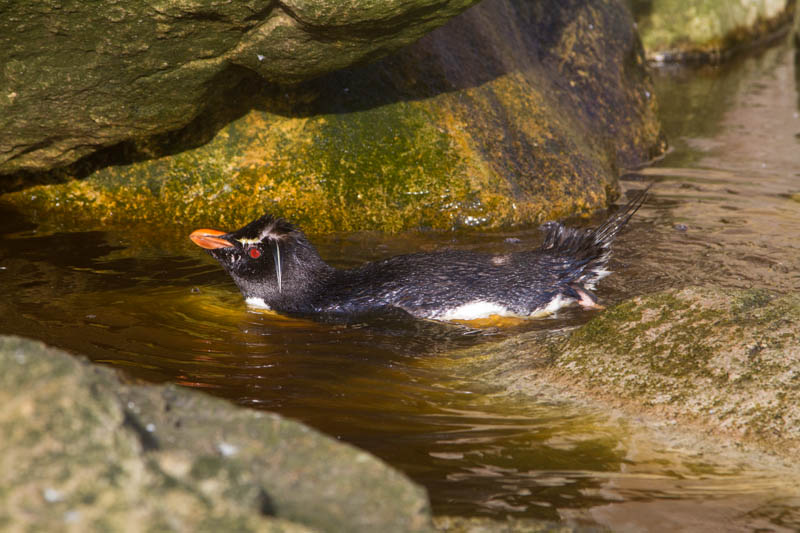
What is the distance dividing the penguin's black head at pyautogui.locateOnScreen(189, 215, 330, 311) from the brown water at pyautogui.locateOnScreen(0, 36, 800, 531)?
0.17 metres

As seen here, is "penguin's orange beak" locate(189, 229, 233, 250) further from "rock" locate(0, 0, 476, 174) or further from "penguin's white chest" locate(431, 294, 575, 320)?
"penguin's white chest" locate(431, 294, 575, 320)

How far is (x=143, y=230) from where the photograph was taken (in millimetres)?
6645

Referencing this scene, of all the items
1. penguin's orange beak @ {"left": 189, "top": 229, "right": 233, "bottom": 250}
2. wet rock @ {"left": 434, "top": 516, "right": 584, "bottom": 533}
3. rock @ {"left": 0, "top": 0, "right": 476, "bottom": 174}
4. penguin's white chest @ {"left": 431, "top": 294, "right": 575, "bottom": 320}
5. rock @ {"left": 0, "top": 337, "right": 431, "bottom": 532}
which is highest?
rock @ {"left": 0, "top": 0, "right": 476, "bottom": 174}

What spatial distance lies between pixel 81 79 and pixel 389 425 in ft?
10.1

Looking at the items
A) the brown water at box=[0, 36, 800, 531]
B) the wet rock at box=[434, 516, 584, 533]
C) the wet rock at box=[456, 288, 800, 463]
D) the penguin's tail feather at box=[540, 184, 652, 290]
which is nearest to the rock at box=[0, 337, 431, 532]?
the wet rock at box=[434, 516, 584, 533]

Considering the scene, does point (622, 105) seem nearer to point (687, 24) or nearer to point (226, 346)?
point (226, 346)

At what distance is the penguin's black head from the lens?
541cm

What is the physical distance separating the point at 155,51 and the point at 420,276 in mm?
2081

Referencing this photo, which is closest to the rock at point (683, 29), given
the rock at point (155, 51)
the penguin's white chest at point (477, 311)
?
the rock at point (155, 51)

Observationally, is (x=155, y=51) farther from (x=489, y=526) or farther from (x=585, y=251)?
(x=489, y=526)

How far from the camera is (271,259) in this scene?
543 cm

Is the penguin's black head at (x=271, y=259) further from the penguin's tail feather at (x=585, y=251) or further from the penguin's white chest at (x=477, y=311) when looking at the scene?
the penguin's tail feather at (x=585, y=251)

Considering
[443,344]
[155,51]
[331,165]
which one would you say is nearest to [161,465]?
[443,344]

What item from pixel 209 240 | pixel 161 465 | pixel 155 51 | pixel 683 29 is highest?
pixel 155 51
